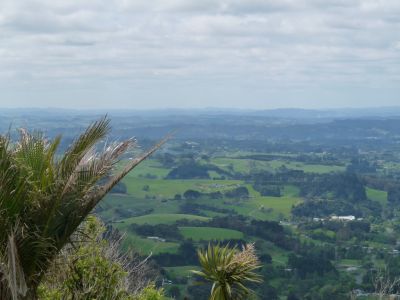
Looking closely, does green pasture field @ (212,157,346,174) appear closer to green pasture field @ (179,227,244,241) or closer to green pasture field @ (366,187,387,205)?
green pasture field @ (366,187,387,205)

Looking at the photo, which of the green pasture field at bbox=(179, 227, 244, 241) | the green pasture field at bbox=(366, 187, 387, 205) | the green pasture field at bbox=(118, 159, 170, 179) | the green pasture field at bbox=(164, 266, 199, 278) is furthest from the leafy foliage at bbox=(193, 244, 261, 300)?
the green pasture field at bbox=(118, 159, 170, 179)

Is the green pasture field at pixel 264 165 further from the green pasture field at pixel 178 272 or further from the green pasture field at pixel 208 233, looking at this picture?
the green pasture field at pixel 178 272

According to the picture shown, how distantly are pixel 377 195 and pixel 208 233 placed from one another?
39310mm

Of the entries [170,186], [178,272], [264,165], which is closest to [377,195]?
[170,186]

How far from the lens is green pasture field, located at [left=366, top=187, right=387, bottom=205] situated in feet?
263

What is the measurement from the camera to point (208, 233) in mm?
50406

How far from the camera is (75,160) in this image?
19.3 feet

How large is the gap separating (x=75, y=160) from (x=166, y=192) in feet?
240

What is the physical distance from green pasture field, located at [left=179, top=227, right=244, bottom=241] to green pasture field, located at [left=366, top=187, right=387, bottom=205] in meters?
33.2

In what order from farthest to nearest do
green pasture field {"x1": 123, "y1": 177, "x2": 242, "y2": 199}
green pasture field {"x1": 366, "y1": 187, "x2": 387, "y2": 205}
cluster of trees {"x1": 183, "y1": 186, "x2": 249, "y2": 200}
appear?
1. green pasture field {"x1": 366, "y1": 187, "x2": 387, "y2": 205}
2. cluster of trees {"x1": 183, "y1": 186, "x2": 249, "y2": 200}
3. green pasture field {"x1": 123, "y1": 177, "x2": 242, "y2": 199}

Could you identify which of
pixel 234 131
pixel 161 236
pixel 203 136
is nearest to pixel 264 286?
pixel 161 236

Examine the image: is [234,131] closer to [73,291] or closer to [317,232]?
[317,232]

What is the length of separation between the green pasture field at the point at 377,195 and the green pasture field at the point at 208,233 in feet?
109

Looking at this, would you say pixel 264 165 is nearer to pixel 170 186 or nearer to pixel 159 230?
pixel 170 186
